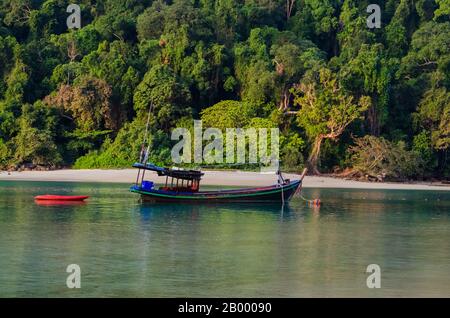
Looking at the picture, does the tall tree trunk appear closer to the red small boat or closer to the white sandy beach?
the white sandy beach

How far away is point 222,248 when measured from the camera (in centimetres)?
3011

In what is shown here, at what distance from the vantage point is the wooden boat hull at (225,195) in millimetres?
42312

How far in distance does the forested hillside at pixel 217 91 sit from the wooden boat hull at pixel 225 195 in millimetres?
12998

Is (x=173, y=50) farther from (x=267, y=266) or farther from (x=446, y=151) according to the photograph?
(x=267, y=266)

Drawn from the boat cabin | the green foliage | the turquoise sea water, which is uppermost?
the green foliage

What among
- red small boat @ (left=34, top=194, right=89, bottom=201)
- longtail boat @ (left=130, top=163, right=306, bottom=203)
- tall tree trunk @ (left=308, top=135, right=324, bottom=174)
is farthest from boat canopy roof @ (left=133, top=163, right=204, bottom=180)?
tall tree trunk @ (left=308, top=135, right=324, bottom=174)

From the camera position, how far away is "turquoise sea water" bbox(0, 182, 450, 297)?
23.9 m

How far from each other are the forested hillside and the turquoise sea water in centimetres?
1145

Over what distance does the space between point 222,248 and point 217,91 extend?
106 feet

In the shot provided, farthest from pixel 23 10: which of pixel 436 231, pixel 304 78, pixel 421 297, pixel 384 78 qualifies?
pixel 421 297

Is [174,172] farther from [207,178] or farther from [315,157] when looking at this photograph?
[315,157]

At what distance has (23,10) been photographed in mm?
66812

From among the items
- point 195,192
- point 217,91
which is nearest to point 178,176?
point 195,192

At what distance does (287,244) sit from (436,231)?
6868 millimetres
